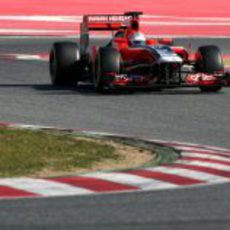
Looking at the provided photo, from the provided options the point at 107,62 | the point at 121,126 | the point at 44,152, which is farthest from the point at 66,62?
the point at 44,152

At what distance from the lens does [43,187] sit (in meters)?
10.9

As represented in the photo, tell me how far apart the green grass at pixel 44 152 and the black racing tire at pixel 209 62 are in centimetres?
740

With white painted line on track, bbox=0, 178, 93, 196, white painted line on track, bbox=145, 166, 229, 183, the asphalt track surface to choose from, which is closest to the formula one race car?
the asphalt track surface

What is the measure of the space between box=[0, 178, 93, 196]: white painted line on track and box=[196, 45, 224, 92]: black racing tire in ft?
35.3

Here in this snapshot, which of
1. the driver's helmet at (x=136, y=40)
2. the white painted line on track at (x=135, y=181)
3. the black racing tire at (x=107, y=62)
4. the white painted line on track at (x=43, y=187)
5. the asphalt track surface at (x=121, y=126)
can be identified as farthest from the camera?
the driver's helmet at (x=136, y=40)

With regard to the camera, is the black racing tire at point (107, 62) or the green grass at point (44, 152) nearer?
the green grass at point (44, 152)

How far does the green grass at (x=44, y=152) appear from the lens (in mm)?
12094

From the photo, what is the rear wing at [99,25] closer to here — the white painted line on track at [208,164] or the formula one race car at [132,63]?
the formula one race car at [132,63]

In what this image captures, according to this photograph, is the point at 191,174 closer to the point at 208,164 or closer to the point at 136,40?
the point at 208,164

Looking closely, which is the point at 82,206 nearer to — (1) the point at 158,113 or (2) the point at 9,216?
(2) the point at 9,216

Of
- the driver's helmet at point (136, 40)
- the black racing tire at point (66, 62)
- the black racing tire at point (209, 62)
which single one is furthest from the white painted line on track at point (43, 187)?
the black racing tire at point (66, 62)

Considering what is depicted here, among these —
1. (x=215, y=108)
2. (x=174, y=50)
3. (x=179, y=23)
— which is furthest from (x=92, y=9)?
(x=215, y=108)

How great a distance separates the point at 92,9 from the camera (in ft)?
188

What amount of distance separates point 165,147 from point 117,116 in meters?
4.17
